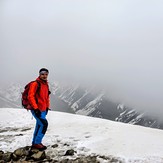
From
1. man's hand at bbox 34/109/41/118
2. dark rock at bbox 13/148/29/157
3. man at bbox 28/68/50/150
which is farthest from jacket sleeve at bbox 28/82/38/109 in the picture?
dark rock at bbox 13/148/29/157

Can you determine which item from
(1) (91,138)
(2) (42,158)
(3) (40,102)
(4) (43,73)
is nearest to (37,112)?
(3) (40,102)

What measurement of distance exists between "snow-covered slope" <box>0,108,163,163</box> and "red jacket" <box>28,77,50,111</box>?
1817mm

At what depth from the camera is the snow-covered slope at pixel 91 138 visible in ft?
36.6

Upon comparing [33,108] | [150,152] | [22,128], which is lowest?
[22,128]

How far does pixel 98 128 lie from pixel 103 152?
4443 mm

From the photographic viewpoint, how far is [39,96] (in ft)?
39.8

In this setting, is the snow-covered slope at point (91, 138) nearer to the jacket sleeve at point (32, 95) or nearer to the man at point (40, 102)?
the man at point (40, 102)

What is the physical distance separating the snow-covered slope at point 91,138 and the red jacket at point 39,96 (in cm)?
182

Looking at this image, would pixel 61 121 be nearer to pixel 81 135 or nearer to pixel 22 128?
pixel 22 128

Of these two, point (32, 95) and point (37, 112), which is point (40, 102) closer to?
point (37, 112)

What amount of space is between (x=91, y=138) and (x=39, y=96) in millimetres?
3299

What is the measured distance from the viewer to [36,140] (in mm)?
12258

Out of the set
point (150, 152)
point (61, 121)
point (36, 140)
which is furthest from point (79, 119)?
point (150, 152)

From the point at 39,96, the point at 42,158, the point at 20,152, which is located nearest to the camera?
the point at 42,158
